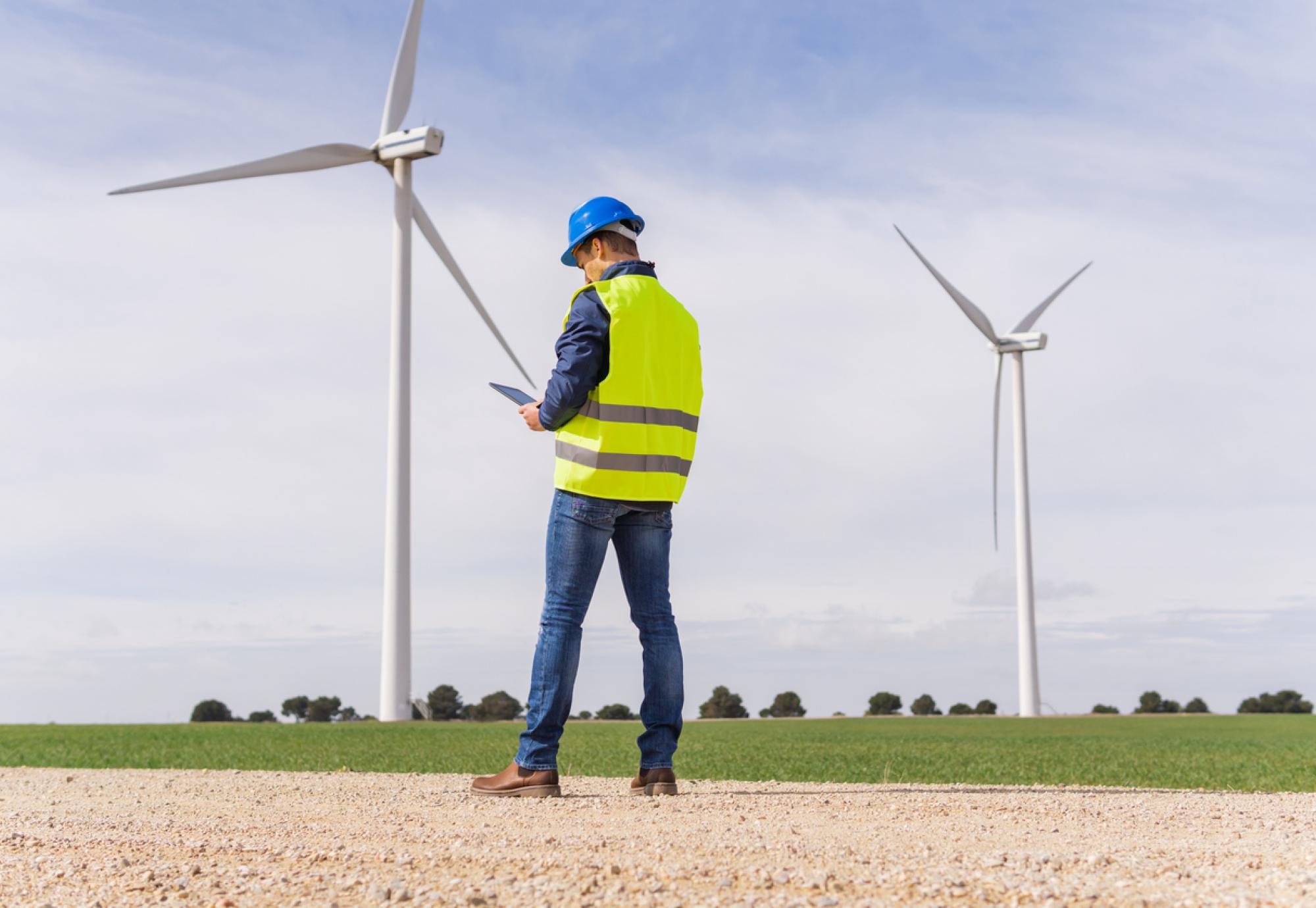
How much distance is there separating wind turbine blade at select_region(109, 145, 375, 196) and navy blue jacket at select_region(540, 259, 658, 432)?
63.9 ft

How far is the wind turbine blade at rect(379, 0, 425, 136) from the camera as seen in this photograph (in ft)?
89.7

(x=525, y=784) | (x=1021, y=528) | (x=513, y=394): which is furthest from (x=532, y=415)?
(x=1021, y=528)

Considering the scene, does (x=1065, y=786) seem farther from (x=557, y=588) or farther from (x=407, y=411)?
(x=407, y=411)

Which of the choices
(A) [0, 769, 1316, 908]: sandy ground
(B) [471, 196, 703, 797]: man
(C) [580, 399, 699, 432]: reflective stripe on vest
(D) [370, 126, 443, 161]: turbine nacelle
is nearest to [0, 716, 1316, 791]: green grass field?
(A) [0, 769, 1316, 908]: sandy ground

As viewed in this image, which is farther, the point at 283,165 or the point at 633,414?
the point at 283,165

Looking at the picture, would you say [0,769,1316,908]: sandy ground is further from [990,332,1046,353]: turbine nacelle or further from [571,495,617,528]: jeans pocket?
[990,332,1046,353]: turbine nacelle

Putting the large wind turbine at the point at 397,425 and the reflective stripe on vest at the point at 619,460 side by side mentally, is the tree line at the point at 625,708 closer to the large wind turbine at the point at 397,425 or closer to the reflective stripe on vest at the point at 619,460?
the large wind turbine at the point at 397,425

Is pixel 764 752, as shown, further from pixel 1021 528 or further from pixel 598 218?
pixel 1021 528

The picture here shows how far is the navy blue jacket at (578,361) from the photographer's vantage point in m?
6.53

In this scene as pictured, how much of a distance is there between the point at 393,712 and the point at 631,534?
1943cm

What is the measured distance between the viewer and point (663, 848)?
466 cm

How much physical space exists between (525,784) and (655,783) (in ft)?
2.48

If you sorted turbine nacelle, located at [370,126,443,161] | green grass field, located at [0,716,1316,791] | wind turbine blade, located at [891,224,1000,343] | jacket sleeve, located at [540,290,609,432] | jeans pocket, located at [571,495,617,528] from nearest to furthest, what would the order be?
jacket sleeve, located at [540,290,609,432] < jeans pocket, located at [571,495,617,528] < green grass field, located at [0,716,1316,791] < turbine nacelle, located at [370,126,443,161] < wind turbine blade, located at [891,224,1000,343]

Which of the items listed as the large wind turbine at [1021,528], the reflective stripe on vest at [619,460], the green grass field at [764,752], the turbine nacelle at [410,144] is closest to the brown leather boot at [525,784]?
the reflective stripe on vest at [619,460]
